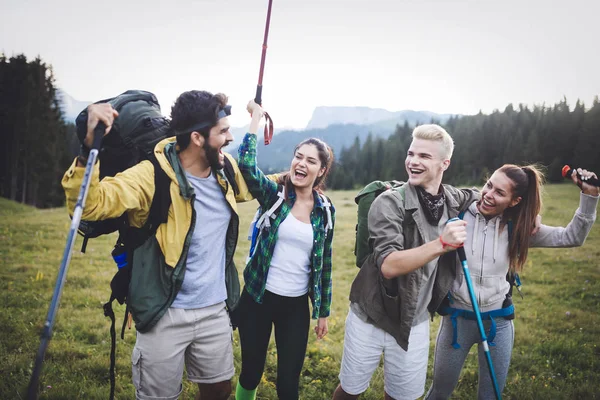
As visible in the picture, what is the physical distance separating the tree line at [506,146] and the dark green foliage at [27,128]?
39.5 meters

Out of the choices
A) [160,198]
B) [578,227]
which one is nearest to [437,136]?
[578,227]

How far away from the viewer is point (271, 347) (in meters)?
6.21

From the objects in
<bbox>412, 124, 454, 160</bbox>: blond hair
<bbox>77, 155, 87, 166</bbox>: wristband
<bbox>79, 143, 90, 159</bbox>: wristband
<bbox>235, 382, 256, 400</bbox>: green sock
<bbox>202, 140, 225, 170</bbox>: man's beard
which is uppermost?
<bbox>412, 124, 454, 160</bbox>: blond hair

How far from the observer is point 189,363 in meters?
3.36

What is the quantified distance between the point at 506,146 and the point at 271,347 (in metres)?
77.8

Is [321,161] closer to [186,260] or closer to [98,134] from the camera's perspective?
[186,260]

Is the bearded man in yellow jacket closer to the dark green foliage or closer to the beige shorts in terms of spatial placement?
the beige shorts

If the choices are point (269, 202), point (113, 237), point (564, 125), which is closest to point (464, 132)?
point (564, 125)

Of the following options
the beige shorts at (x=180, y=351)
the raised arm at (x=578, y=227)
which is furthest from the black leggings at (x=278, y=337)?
the raised arm at (x=578, y=227)

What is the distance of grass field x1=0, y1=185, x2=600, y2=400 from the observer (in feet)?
16.3

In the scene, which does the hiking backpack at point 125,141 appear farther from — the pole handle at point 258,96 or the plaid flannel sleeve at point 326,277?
the plaid flannel sleeve at point 326,277

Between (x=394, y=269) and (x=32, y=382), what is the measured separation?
2.57 metres

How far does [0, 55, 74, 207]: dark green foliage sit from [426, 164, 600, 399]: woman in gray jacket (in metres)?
44.4

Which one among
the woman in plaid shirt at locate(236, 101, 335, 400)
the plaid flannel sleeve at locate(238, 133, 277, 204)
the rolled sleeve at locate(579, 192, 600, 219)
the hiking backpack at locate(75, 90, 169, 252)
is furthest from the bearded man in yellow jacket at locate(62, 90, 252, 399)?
the rolled sleeve at locate(579, 192, 600, 219)
